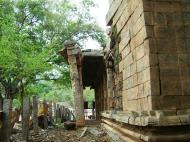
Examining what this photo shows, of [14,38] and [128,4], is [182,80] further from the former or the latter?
[14,38]

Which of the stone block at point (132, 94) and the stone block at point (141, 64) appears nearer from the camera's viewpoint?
the stone block at point (141, 64)

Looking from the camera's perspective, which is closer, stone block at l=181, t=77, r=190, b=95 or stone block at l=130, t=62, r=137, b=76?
stone block at l=181, t=77, r=190, b=95

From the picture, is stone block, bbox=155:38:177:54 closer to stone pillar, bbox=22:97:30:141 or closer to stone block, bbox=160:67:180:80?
stone block, bbox=160:67:180:80

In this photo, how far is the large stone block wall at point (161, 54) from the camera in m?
4.14

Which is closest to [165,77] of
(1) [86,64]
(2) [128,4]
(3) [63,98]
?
(2) [128,4]

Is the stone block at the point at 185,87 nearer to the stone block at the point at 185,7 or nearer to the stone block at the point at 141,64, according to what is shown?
the stone block at the point at 141,64

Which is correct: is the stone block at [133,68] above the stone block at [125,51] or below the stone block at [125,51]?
below

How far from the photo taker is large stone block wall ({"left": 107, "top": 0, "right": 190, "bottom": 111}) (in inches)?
163

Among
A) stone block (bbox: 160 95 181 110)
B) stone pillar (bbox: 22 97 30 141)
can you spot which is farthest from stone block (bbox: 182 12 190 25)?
stone pillar (bbox: 22 97 30 141)

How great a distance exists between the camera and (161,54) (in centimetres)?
423

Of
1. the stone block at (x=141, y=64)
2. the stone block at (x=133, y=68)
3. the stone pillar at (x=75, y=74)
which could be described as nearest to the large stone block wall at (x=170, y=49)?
the stone block at (x=141, y=64)

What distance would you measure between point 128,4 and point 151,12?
0.84 meters

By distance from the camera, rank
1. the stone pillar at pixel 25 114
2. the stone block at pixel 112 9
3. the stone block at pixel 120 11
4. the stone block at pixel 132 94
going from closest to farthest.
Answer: the stone block at pixel 132 94 < the stone block at pixel 120 11 < the stone block at pixel 112 9 < the stone pillar at pixel 25 114

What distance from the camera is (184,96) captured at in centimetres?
420
